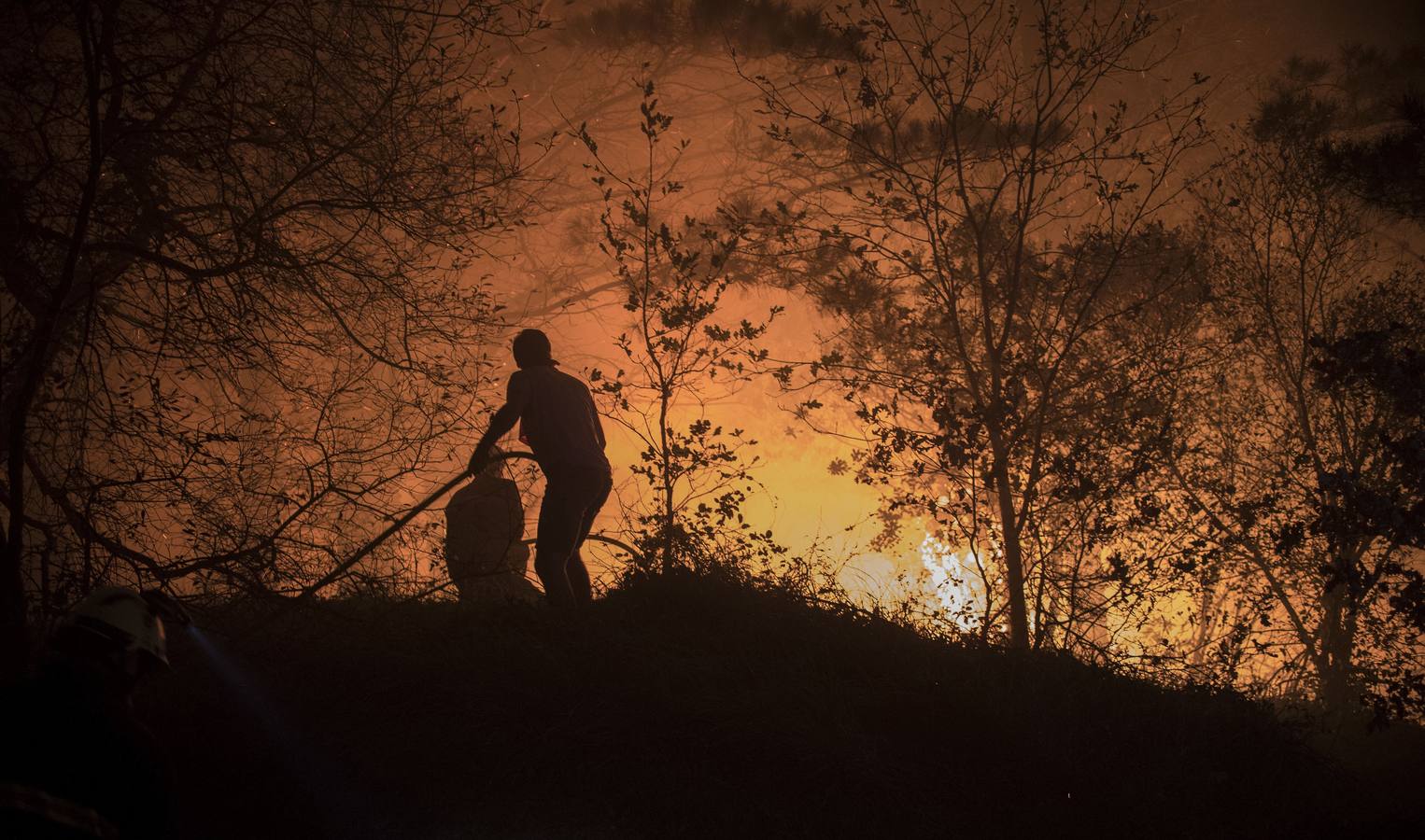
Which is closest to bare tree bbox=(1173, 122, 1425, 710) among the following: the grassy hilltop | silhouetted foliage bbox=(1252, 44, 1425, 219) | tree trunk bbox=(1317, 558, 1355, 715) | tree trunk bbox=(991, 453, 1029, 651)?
tree trunk bbox=(1317, 558, 1355, 715)

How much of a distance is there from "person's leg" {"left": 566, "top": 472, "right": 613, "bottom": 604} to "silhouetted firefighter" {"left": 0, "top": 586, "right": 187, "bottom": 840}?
12.0 ft

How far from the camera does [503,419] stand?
5680 millimetres

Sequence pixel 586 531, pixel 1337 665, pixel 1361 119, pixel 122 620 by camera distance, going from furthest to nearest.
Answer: pixel 1361 119 → pixel 1337 665 → pixel 586 531 → pixel 122 620

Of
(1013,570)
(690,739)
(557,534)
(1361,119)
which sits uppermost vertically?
(1361,119)

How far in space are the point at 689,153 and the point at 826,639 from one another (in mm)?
11962

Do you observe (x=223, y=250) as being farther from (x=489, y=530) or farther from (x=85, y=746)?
(x=85, y=746)

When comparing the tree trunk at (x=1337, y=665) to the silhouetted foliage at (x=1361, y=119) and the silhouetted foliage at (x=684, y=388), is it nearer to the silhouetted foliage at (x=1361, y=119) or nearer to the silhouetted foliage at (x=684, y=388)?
the silhouetted foliage at (x=1361, y=119)

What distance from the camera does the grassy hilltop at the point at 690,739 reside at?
162 inches

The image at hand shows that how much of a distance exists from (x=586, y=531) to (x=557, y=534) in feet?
2.03

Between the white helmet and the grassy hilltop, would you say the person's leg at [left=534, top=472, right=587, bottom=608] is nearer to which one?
the grassy hilltop

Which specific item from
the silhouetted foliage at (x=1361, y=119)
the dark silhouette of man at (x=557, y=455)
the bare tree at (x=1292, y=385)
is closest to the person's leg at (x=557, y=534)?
the dark silhouette of man at (x=557, y=455)

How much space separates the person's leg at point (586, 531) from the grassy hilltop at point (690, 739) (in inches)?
11.5

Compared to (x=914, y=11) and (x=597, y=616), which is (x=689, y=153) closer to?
(x=914, y=11)

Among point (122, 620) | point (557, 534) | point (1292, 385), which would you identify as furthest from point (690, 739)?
point (1292, 385)
